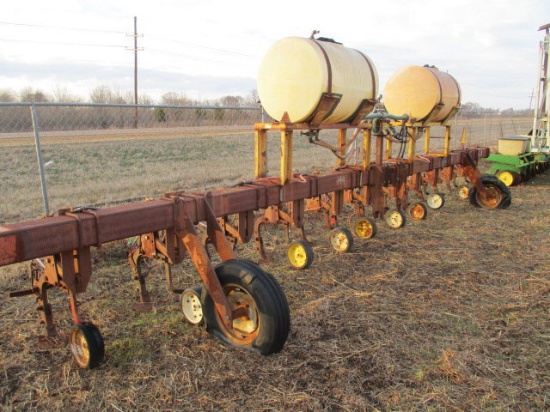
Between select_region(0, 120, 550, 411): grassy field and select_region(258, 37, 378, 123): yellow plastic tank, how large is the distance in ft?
5.53

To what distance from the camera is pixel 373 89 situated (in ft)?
15.8

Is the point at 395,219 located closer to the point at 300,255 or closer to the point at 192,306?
the point at 300,255

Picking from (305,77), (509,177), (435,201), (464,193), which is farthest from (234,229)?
(509,177)

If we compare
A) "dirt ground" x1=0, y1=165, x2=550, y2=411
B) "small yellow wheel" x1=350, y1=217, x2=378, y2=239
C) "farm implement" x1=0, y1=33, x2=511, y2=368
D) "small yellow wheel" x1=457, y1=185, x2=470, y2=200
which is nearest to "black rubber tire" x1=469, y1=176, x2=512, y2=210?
"small yellow wheel" x1=457, y1=185, x2=470, y2=200

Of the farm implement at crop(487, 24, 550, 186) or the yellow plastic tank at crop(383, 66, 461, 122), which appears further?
the farm implement at crop(487, 24, 550, 186)

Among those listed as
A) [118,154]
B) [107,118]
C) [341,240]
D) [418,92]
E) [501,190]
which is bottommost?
[341,240]

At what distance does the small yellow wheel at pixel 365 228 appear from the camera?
222 inches

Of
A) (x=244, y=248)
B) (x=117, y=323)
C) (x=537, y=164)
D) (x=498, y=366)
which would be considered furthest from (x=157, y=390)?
(x=537, y=164)

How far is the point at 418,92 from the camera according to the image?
6.49m

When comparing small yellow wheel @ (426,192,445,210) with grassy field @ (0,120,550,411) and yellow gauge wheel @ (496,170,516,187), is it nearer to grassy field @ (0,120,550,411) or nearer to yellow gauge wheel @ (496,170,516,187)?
grassy field @ (0,120,550,411)

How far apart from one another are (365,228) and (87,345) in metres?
3.80

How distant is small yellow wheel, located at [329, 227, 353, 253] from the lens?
5.12m

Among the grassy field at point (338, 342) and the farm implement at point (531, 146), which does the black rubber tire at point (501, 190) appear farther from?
the farm implement at point (531, 146)

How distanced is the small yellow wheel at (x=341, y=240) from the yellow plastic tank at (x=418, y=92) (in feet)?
8.00
